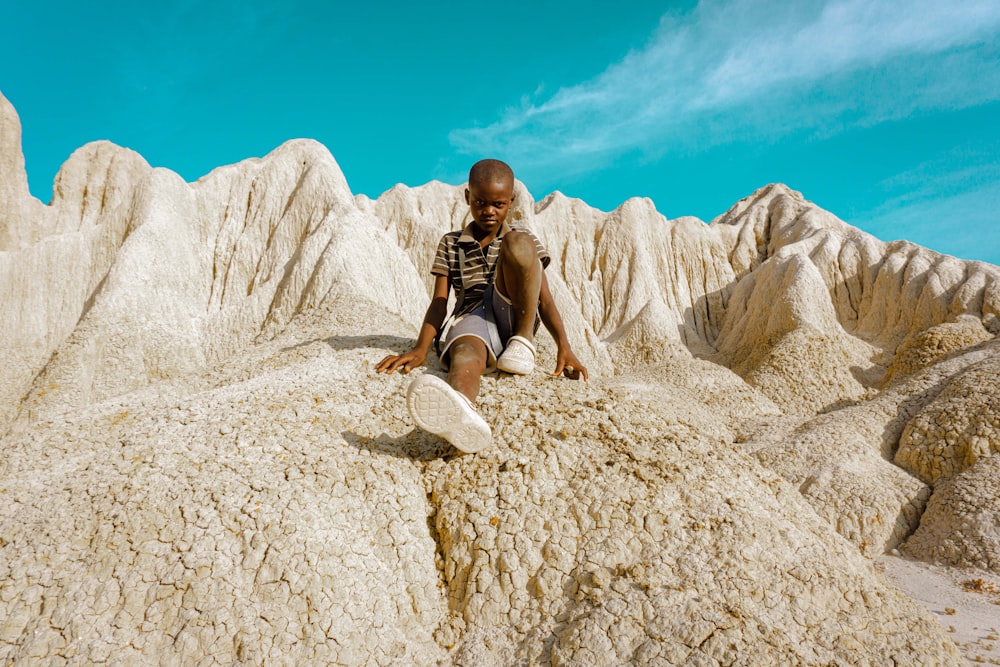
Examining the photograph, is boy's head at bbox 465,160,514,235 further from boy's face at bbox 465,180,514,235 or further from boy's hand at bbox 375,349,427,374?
boy's hand at bbox 375,349,427,374

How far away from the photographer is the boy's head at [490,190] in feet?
13.3

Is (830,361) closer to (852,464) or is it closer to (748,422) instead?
(748,422)

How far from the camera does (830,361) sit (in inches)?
655

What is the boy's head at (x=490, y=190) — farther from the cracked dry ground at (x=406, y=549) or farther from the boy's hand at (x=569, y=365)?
the cracked dry ground at (x=406, y=549)

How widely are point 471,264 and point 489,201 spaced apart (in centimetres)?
66

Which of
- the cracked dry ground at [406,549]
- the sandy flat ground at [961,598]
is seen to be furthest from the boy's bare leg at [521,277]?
the sandy flat ground at [961,598]

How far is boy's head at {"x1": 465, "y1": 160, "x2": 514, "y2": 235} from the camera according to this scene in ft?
13.3

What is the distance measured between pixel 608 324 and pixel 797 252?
7.69 meters

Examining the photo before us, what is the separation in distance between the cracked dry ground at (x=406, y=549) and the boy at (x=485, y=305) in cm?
41

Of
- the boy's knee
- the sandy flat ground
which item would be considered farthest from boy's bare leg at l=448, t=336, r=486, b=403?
the sandy flat ground

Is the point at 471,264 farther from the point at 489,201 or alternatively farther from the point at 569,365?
the point at 569,365

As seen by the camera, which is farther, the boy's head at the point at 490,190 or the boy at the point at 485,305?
the boy's head at the point at 490,190

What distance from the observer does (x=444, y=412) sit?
3162mm

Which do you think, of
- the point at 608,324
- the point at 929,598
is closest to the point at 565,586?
the point at 929,598
